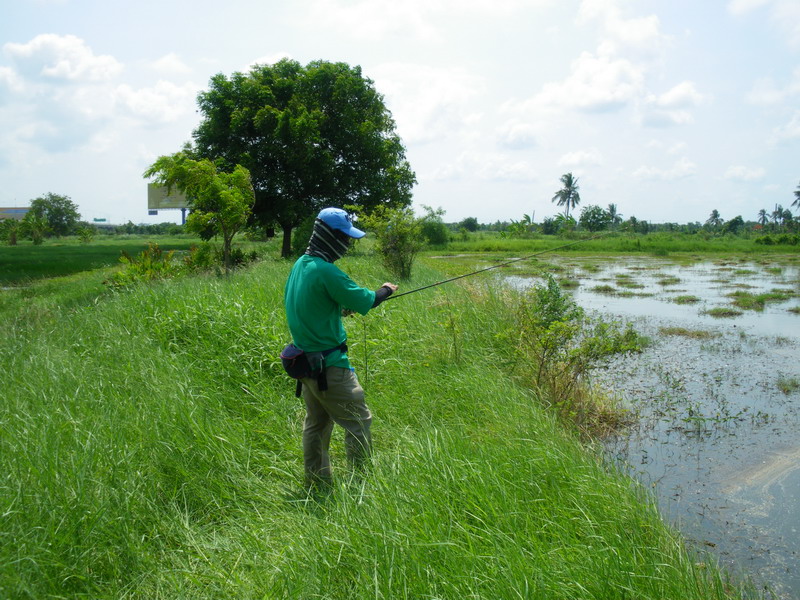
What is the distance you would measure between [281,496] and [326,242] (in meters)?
1.52

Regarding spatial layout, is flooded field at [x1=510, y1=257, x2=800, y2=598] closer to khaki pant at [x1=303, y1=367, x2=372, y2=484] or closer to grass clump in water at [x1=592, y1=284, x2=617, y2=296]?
khaki pant at [x1=303, y1=367, x2=372, y2=484]

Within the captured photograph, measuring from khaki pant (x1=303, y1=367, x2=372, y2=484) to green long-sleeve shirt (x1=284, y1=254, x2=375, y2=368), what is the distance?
0.12 m

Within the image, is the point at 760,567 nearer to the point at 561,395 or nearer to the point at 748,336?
the point at 561,395

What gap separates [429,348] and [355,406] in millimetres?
2585

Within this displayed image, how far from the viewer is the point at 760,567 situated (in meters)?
3.60

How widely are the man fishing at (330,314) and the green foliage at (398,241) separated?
953cm

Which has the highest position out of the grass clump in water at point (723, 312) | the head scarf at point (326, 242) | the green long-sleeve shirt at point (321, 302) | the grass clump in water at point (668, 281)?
the head scarf at point (326, 242)

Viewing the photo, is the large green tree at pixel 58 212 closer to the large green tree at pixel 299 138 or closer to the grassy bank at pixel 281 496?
the large green tree at pixel 299 138

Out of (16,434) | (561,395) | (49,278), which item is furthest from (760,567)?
(49,278)

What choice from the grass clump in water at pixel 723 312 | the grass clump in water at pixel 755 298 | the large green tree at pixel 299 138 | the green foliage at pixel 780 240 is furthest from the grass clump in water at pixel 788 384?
the green foliage at pixel 780 240

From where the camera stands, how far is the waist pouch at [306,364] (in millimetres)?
3318

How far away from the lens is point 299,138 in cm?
2200

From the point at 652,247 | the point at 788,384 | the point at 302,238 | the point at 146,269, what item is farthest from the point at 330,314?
the point at 652,247

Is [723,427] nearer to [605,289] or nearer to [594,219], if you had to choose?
[594,219]
